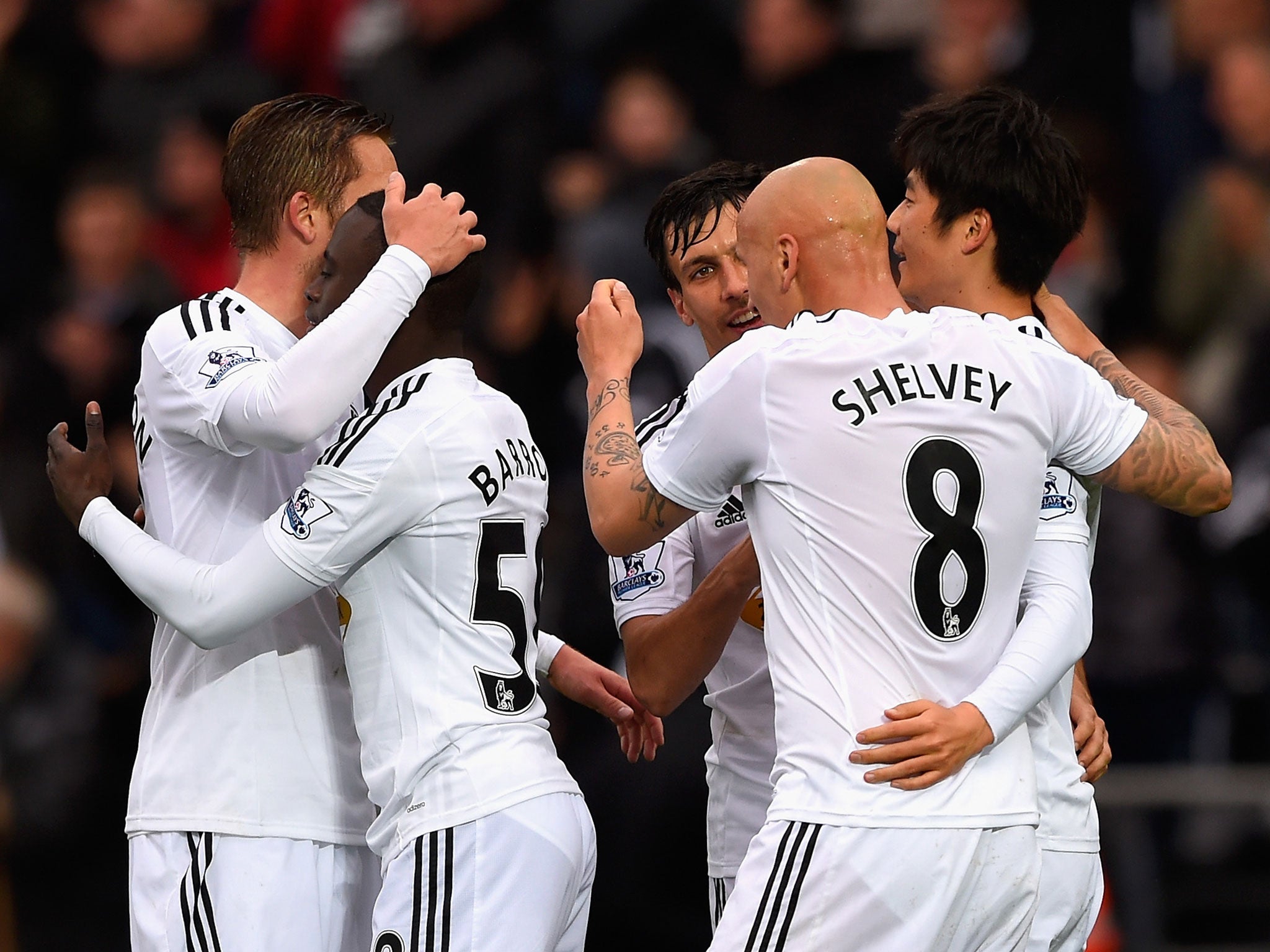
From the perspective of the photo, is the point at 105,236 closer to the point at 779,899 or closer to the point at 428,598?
→ the point at 428,598

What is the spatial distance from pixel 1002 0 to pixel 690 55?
196 centimetres

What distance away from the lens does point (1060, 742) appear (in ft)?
12.7

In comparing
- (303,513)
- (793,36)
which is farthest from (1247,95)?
(303,513)

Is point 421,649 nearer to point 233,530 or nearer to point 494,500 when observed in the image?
point 494,500

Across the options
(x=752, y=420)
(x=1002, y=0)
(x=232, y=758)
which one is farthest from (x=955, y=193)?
(x=1002, y=0)

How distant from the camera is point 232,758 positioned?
3762mm

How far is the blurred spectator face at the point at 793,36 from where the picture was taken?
9.87 m

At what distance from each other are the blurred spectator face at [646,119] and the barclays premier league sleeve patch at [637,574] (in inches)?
225

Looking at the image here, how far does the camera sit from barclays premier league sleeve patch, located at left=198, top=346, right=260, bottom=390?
Answer: 3744 millimetres

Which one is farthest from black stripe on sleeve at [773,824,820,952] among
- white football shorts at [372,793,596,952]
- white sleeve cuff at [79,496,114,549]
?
white sleeve cuff at [79,496,114,549]

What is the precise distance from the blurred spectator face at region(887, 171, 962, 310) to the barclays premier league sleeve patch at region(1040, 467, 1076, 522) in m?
0.51

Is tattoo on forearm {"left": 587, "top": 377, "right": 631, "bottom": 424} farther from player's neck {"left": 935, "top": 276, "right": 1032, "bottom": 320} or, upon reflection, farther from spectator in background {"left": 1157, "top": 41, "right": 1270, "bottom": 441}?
spectator in background {"left": 1157, "top": 41, "right": 1270, "bottom": 441}

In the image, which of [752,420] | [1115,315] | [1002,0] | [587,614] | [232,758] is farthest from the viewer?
[1002,0]

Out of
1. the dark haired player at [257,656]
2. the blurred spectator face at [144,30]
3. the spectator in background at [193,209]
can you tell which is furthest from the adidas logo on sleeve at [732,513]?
the blurred spectator face at [144,30]
